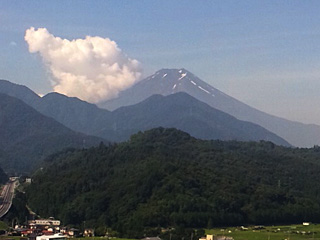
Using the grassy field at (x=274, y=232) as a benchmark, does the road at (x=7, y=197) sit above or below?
above

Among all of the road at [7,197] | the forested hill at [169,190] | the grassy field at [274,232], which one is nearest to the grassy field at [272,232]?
the grassy field at [274,232]

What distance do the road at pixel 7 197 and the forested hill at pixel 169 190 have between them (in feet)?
12.9

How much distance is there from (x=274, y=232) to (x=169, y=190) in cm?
2351

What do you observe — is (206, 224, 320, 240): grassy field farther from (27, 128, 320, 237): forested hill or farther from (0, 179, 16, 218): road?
(0, 179, 16, 218): road

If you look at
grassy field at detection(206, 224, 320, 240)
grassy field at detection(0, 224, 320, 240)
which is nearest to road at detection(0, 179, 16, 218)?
grassy field at detection(0, 224, 320, 240)

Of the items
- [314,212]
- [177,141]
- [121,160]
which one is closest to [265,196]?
[314,212]

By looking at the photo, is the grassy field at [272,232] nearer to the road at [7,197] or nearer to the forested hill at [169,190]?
the forested hill at [169,190]

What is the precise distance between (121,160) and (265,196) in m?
34.2

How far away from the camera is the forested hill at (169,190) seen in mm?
92125

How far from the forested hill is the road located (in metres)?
3.92

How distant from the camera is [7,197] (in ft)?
402

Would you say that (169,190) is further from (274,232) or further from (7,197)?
(7,197)

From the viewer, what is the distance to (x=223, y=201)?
9712 cm

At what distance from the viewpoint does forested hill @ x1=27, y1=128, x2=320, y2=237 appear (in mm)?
92125
